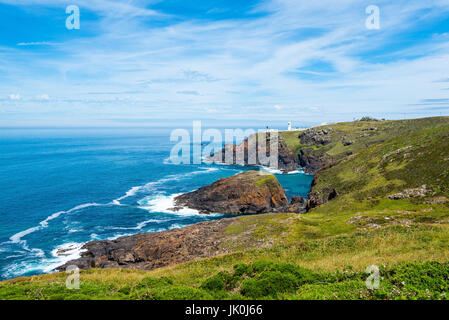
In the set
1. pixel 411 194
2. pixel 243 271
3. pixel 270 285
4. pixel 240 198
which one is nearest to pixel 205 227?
pixel 240 198

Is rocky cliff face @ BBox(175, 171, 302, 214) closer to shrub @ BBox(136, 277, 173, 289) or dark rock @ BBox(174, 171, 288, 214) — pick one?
dark rock @ BBox(174, 171, 288, 214)

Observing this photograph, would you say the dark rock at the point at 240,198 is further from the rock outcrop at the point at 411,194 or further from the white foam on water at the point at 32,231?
the rock outcrop at the point at 411,194

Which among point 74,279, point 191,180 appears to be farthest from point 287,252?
point 191,180

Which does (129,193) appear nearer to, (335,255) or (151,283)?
(151,283)

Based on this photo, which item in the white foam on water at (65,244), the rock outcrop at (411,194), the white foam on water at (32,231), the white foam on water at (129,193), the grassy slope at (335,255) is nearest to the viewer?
the grassy slope at (335,255)

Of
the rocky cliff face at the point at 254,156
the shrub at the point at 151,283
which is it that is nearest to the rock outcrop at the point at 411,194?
the shrub at the point at 151,283

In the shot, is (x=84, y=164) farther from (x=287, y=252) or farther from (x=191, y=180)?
(x=287, y=252)

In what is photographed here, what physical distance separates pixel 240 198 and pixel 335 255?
6125cm

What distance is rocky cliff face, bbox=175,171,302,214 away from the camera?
85188mm

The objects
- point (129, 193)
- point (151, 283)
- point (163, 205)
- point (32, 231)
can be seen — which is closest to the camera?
point (151, 283)

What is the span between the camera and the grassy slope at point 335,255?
50.7 ft

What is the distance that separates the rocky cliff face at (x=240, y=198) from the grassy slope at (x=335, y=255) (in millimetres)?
23367

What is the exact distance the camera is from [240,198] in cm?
8675

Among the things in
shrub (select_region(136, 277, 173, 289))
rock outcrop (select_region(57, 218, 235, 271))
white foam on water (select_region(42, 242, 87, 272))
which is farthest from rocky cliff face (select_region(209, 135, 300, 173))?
shrub (select_region(136, 277, 173, 289))
